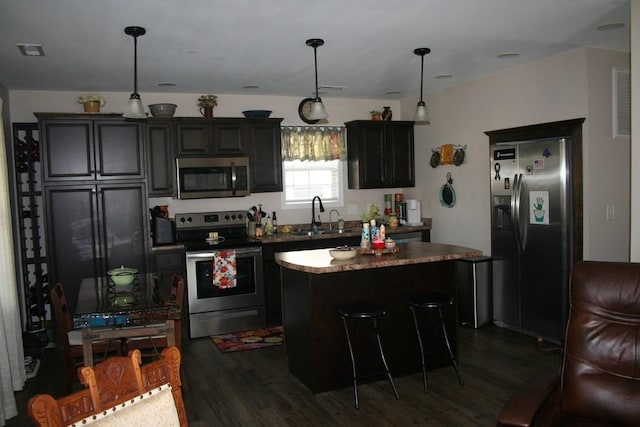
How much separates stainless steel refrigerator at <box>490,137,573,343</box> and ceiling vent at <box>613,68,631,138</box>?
0.50 metres

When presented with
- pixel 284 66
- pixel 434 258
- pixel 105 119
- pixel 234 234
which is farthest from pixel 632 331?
pixel 105 119

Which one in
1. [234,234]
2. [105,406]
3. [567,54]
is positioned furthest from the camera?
[234,234]

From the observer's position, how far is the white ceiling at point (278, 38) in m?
3.38

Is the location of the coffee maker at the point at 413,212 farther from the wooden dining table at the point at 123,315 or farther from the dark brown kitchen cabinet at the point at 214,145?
the wooden dining table at the point at 123,315

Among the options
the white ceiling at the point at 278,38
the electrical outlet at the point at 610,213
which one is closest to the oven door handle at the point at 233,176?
the white ceiling at the point at 278,38

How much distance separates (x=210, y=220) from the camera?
6.28m

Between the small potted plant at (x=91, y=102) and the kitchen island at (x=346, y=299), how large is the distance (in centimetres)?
288

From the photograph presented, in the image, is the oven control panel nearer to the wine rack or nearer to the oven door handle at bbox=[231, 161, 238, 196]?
the oven door handle at bbox=[231, 161, 238, 196]

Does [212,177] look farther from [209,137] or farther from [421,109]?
[421,109]

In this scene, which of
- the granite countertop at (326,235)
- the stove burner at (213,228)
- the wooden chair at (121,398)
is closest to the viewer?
the wooden chair at (121,398)

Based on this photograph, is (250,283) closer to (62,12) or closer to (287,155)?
(287,155)

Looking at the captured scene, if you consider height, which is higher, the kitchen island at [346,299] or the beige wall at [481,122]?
the beige wall at [481,122]

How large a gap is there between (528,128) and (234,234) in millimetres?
3441

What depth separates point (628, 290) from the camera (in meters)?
2.59
